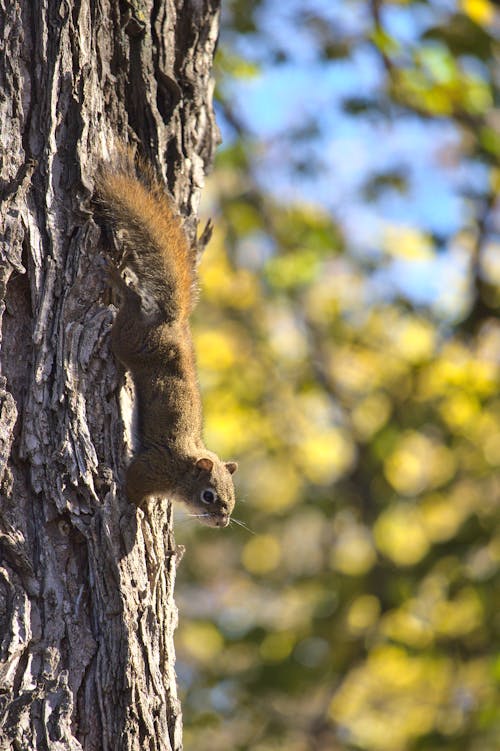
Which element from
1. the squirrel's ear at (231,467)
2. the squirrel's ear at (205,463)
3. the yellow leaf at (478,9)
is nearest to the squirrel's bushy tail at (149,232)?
the squirrel's ear at (205,463)

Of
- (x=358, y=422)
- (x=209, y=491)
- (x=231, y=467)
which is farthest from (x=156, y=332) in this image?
(x=358, y=422)

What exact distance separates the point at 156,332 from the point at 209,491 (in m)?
0.77

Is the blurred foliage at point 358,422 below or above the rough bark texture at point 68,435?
above

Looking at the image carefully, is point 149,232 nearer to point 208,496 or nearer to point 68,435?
point 68,435

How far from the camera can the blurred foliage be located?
5.65m

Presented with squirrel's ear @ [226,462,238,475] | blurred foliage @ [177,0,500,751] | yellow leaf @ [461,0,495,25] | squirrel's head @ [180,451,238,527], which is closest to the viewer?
squirrel's head @ [180,451,238,527]

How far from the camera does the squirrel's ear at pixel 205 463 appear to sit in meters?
3.42

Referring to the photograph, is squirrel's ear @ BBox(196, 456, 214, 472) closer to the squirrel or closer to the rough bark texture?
the squirrel

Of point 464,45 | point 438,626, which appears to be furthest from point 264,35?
point 438,626

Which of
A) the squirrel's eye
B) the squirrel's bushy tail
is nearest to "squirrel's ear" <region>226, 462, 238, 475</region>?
the squirrel's eye

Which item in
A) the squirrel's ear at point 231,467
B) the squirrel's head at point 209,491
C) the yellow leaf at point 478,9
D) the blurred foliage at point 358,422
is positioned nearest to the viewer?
the squirrel's head at point 209,491

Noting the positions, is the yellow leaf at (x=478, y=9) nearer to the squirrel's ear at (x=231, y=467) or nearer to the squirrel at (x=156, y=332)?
the squirrel at (x=156, y=332)

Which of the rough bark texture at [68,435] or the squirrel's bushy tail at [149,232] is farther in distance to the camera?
the squirrel's bushy tail at [149,232]

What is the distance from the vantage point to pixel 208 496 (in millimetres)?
3533
